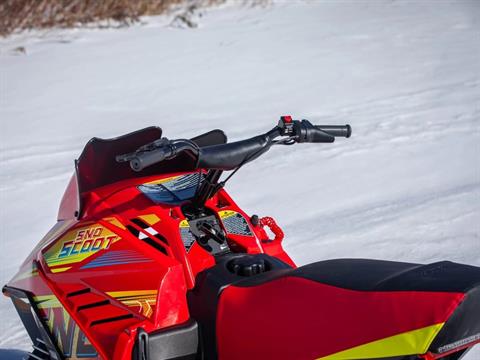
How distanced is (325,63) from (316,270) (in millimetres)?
6943

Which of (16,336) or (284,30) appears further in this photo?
(284,30)

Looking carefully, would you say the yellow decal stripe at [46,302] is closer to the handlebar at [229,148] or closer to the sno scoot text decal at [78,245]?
the sno scoot text decal at [78,245]

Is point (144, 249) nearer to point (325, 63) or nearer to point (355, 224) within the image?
point (355, 224)

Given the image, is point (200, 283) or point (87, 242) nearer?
point (200, 283)

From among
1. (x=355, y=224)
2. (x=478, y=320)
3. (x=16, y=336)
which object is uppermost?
(x=478, y=320)

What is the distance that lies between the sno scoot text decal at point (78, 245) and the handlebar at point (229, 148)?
290 millimetres

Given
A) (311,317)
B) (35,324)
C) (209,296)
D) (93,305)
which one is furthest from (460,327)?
(35,324)

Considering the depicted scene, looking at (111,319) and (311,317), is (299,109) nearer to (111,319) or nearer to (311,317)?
(111,319)

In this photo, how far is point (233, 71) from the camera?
8523 mm

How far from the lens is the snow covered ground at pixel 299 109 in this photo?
4.67 metres

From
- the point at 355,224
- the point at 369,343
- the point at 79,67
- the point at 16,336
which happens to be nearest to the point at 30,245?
the point at 16,336

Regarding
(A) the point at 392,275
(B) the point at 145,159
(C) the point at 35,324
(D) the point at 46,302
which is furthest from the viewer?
(C) the point at 35,324

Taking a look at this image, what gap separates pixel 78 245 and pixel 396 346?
1.15 meters

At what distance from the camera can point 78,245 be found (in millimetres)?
2512
